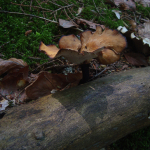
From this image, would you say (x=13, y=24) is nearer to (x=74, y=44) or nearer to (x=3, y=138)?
(x=74, y=44)

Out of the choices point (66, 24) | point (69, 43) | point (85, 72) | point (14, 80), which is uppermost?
point (69, 43)

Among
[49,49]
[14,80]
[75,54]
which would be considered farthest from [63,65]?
[75,54]

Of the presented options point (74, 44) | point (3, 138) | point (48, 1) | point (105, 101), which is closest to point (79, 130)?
point (105, 101)

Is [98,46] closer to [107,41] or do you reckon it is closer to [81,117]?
[107,41]

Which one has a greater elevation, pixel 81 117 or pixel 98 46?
pixel 98 46

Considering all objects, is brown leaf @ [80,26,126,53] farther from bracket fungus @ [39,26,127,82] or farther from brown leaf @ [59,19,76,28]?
brown leaf @ [59,19,76,28]

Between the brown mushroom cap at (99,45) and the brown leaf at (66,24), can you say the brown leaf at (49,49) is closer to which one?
the brown mushroom cap at (99,45)

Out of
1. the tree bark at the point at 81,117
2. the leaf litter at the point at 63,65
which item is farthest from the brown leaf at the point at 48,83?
the tree bark at the point at 81,117
